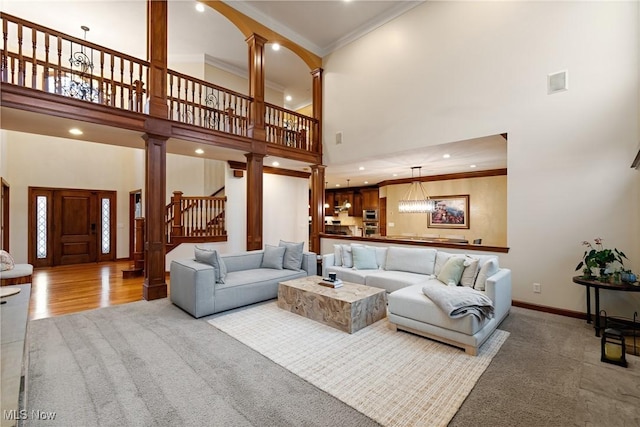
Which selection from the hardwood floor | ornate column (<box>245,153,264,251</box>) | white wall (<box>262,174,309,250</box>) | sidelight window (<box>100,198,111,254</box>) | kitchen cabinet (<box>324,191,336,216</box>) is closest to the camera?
the hardwood floor

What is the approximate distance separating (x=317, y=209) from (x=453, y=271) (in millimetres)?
3860

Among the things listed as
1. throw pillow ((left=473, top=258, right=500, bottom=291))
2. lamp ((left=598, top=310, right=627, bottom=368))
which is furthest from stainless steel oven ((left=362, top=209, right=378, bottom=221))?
lamp ((left=598, top=310, right=627, bottom=368))

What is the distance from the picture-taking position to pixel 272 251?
4.98 metres

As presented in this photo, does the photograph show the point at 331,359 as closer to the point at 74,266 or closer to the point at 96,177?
the point at 74,266

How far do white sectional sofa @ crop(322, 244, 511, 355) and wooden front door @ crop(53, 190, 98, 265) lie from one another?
6972 millimetres

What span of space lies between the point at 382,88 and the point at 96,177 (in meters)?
7.89

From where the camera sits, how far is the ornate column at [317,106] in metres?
7.25

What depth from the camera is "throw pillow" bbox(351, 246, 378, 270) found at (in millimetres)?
5016

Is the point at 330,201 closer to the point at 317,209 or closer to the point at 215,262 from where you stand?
the point at 317,209

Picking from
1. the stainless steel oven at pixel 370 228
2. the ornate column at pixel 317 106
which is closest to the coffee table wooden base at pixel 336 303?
the ornate column at pixel 317 106

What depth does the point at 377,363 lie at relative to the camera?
8.50 ft

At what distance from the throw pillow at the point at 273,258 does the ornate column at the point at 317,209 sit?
7.11ft

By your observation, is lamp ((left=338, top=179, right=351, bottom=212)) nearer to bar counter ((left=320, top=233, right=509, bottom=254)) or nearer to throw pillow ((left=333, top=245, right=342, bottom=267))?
bar counter ((left=320, top=233, right=509, bottom=254))

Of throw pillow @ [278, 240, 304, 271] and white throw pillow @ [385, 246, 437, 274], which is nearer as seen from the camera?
white throw pillow @ [385, 246, 437, 274]
